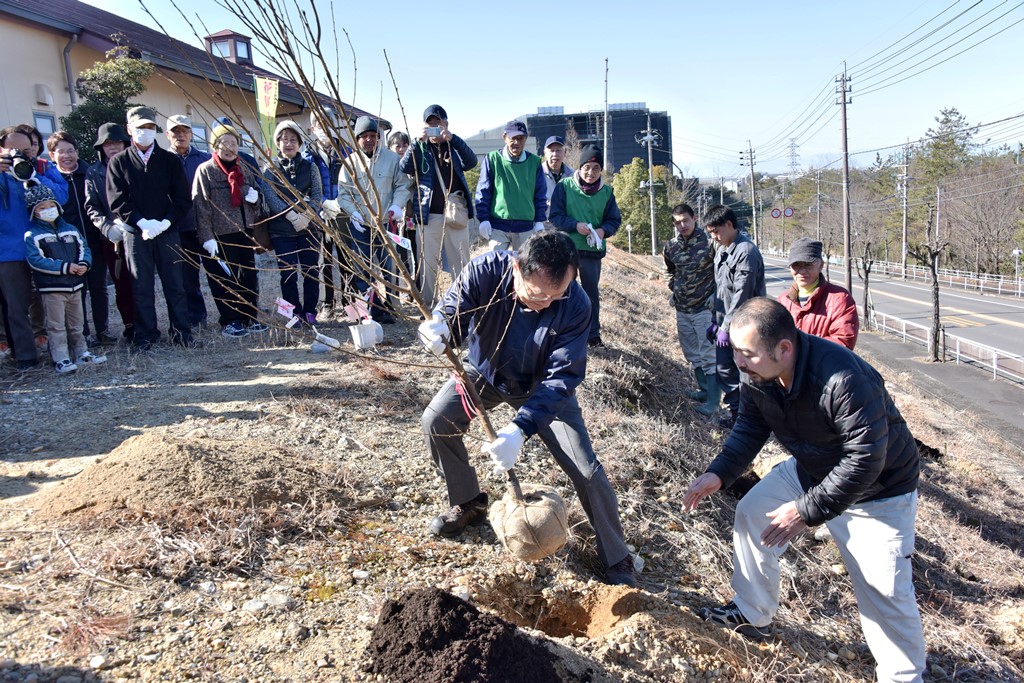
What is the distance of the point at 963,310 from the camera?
3394cm

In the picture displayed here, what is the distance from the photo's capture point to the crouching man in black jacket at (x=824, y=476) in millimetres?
2627

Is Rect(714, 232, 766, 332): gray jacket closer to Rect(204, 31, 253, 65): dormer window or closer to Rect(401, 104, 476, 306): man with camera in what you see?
Rect(401, 104, 476, 306): man with camera

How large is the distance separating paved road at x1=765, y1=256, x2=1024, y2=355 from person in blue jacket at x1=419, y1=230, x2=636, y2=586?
24641mm

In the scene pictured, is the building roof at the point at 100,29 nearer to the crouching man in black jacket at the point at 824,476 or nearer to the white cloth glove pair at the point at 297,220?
the white cloth glove pair at the point at 297,220

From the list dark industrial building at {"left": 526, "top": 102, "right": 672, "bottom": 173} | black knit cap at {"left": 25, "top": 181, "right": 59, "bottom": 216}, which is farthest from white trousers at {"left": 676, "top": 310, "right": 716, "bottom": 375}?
dark industrial building at {"left": 526, "top": 102, "right": 672, "bottom": 173}

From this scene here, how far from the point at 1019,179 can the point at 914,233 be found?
390 inches

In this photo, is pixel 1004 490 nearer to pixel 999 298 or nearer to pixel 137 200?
pixel 137 200

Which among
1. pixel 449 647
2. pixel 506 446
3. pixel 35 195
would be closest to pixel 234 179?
pixel 35 195

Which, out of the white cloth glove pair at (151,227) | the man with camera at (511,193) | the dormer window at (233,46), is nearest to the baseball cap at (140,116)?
the white cloth glove pair at (151,227)

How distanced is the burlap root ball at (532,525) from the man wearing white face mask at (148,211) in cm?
410

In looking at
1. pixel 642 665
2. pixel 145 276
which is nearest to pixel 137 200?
pixel 145 276

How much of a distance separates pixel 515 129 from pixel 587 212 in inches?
39.2

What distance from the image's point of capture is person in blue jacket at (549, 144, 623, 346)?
20.4 feet

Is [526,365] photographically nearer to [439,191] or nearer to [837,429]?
[837,429]
